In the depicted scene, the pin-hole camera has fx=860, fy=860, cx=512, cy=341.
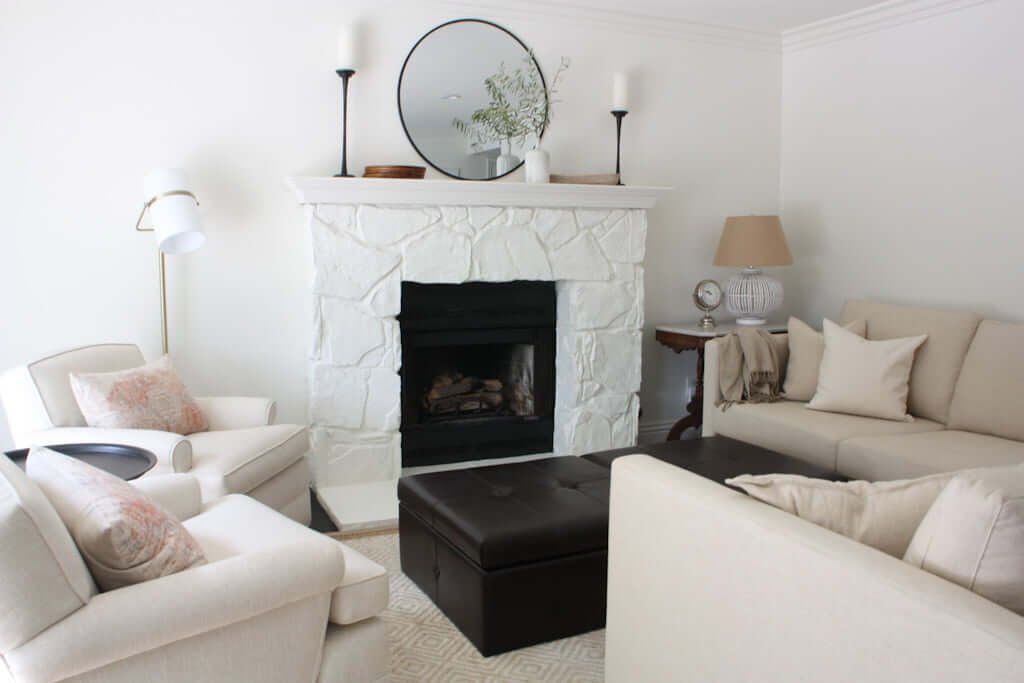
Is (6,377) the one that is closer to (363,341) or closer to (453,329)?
(363,341)

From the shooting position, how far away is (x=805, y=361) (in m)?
4.00

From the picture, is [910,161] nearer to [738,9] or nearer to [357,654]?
[738,9]

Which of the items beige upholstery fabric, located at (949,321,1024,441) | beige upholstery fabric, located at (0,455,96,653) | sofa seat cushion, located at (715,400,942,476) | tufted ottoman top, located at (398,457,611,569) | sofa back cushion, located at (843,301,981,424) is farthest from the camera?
sofa back cushion, located at (843,301,981,424)

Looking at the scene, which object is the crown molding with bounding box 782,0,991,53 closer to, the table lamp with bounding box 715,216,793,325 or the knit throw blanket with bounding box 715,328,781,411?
the table lamp with bounding box 715,216,793,325

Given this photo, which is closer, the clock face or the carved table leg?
the carved table leg

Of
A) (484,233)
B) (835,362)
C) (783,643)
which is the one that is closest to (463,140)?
(484,233)

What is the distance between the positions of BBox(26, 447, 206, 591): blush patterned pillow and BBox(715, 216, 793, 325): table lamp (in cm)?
342

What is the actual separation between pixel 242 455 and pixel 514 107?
2274 mm

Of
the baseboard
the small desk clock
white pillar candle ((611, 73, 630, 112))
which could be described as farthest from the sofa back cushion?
white pillar candle ((611, 73, 630, 112))

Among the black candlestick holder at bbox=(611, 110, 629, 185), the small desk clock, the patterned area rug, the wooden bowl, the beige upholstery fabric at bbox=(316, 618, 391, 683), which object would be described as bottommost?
the patterned area rug

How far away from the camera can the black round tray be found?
99.5 inches

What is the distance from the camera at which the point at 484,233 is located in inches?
163

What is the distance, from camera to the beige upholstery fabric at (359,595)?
2.00m

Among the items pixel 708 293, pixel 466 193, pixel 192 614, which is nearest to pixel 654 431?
pixel 708 293
